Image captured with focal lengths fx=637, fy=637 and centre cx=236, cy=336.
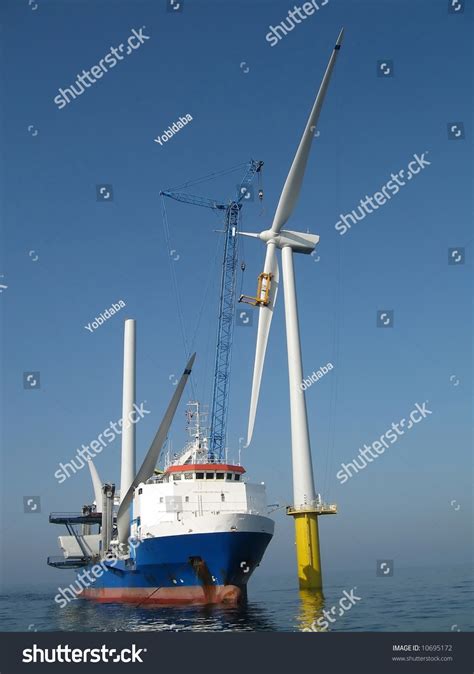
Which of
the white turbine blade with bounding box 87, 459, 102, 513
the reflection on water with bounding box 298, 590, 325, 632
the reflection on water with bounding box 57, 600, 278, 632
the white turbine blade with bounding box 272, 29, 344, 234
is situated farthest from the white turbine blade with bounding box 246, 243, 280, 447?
the white turbine blade with bounding box 87, 459, 102, 513

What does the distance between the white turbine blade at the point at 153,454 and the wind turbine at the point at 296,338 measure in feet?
39.5

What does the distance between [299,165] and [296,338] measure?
17548 millimetres

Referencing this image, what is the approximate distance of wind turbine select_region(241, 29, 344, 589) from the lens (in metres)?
58.2

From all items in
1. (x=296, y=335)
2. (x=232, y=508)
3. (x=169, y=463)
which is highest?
(x=296, y=335)

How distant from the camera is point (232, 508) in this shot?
60.3 meters

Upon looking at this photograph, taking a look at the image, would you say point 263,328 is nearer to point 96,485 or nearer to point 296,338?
point 296,338

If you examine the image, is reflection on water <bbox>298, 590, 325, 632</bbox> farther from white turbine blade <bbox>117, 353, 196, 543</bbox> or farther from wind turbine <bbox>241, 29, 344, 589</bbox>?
white turbine blade <bbox>117, 353, 196, 543</bbox>

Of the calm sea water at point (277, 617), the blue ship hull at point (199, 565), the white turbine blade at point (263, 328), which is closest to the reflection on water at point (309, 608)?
the calm sea water at point (277, 617)

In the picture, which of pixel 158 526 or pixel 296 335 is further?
pixel 296 335

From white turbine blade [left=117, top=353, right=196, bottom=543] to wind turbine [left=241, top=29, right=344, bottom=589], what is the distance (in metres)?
12.0

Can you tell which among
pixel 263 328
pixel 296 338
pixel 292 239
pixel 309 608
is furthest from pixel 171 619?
pixel 292 239

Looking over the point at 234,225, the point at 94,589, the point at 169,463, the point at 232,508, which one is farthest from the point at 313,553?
the point at 234,225
